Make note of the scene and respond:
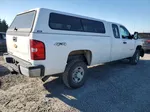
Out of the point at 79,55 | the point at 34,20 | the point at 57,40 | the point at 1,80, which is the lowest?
the point at 1,80

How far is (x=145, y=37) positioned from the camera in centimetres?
1210

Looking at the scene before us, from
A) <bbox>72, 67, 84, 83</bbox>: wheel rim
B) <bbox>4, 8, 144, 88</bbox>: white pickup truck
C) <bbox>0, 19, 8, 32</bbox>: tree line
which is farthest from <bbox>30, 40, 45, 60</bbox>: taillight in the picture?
<bbox>0, 19, 8, 32</bbox>: tree line

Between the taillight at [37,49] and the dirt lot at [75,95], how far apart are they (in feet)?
3.83

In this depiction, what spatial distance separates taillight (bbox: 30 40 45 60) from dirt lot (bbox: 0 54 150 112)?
45.9 inches

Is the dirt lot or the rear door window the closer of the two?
the dirt lot

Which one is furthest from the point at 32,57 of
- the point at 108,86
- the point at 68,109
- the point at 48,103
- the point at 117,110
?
the point at 108,86

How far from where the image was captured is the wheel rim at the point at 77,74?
402 cm

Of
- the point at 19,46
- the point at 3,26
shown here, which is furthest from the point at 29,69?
the point at 3,26

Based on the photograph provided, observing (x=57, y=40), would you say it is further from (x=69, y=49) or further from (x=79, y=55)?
(x=79, y=55)

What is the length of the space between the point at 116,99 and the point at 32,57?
7.89 ft

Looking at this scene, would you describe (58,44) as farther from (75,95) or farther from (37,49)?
(75,95)

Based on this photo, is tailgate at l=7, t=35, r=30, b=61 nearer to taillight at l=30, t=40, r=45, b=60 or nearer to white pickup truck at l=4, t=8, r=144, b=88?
white pickup truck at l=4, t=8, r=144, b=88

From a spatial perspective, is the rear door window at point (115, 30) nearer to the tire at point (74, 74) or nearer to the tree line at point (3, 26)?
the tire at point (74, 74)

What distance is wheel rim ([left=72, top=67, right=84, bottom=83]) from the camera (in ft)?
13.2
